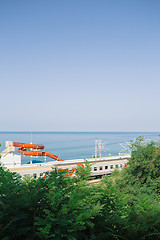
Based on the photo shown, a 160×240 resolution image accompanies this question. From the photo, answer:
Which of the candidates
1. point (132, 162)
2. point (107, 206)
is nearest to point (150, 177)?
point (132, 162)

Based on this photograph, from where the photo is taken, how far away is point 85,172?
4125mm

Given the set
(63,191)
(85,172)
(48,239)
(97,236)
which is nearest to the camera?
(48,239)

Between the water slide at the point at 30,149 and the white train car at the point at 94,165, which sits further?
the water slide at the point at 30,149

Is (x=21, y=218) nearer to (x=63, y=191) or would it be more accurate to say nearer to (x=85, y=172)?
(x=63, y=191)

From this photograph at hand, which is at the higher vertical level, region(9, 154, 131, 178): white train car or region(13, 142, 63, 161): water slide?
region(13, 142, 63, 161): water slide

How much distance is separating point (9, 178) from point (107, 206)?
2229 mm

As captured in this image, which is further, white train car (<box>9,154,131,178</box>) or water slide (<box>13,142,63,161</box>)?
water slide (<box>13,142,63,161</box>)

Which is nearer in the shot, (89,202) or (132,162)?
(89,202)

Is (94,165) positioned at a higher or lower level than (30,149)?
lower

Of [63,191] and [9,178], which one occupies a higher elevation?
[9,178]

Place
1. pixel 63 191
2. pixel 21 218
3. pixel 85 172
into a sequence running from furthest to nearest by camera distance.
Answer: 1. pixel 85 172
2. pixel 63 191
3. pixel 21 218

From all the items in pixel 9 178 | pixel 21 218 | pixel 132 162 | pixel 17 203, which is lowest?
pixel 132 162

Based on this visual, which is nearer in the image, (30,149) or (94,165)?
(94,165)

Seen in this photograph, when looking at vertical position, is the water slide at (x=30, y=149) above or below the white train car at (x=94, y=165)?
above
